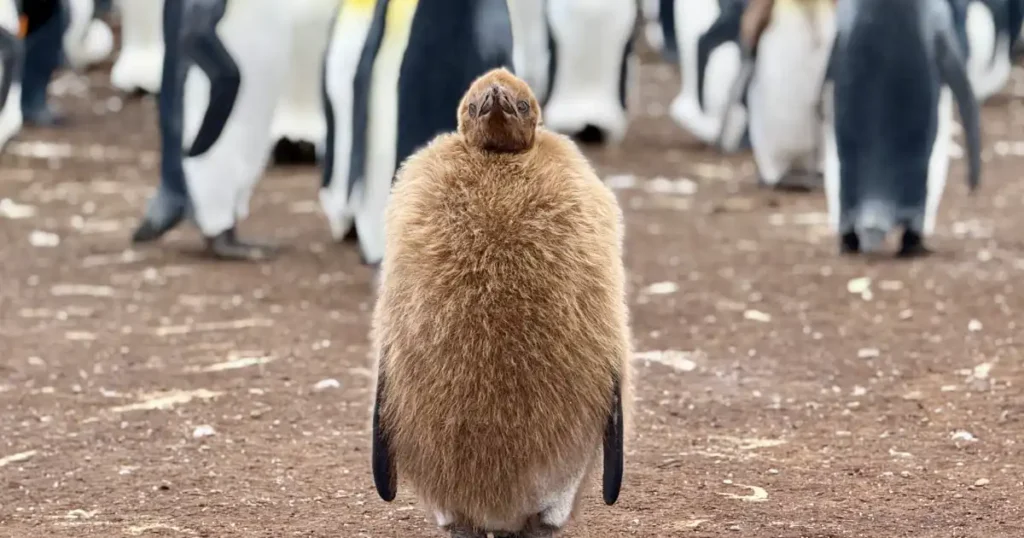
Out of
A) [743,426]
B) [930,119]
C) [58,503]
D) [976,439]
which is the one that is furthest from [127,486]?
[930,119]

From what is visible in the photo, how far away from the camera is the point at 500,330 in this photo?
2.79m

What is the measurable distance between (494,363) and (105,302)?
143 inches

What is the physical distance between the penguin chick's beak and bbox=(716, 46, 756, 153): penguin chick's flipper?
592cm

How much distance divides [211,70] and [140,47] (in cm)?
621

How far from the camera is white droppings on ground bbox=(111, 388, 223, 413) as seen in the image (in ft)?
14.8

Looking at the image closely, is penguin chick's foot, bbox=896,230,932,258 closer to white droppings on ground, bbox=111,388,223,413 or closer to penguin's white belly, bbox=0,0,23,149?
white droppings on ground, bbox=111,388,223,413

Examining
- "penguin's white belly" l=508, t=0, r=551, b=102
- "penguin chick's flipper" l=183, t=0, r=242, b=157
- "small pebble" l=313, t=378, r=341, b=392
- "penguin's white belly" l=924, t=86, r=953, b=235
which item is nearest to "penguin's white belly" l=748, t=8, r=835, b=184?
"penguin's white belly" l=924, t=86, r=953, b=235

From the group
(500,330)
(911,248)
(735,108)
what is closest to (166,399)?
(500,330)

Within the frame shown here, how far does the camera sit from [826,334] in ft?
17.9

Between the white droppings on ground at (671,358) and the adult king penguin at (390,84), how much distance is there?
1.07 meters

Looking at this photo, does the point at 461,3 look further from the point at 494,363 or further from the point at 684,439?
the point at 494,363

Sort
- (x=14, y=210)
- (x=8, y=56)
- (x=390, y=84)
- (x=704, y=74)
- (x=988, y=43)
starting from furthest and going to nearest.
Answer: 1. (x=988, y=43)
2. (x=704, y=74)
3. (x=14, y=210)
4. (x=8, y=56)
5. (x=390, y=84)

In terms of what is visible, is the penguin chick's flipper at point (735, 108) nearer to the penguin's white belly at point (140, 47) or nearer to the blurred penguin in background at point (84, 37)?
the penguin's white belly at point (140, 47)

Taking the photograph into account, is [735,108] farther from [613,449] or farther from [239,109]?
[613,449]
